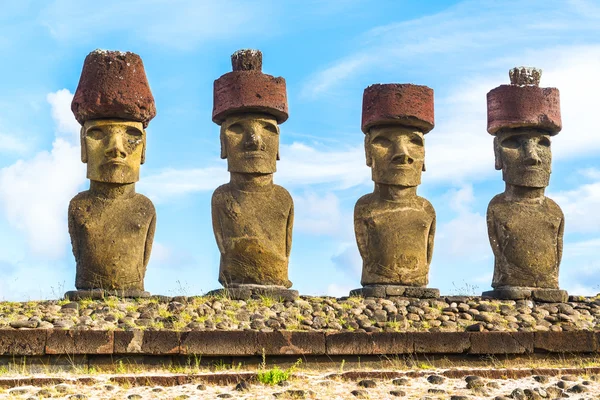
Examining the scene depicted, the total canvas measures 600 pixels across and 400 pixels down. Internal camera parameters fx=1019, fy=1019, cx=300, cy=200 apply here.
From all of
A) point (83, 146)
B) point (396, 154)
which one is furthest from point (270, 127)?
point (83, 146)

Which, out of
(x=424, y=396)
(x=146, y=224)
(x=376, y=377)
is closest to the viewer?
(x=424, y=396)

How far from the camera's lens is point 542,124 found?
1507cm

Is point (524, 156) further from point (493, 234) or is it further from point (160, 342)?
point (160, 342)

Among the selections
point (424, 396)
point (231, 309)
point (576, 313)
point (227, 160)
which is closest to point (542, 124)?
point (576, 313)

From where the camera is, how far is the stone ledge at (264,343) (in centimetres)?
1067

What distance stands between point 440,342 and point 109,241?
445cm

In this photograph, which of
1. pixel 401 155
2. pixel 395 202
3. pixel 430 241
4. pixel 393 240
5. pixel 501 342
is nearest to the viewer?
pixel 501 342

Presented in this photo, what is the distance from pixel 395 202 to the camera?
→ 564 inches

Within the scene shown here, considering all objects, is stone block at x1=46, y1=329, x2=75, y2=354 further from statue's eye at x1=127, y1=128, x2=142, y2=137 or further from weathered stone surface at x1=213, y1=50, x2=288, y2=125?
weathered stone surface at x1=213, y1=50, x2=288, y2=125

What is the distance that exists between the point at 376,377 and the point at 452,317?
9.07ft

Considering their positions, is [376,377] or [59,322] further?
[59,322]

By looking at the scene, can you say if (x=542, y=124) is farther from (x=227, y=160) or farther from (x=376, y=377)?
(x=376, y=377)

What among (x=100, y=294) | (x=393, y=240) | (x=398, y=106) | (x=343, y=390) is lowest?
(x=343, y=390)

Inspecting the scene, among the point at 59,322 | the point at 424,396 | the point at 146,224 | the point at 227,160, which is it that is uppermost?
the point at 227,160
